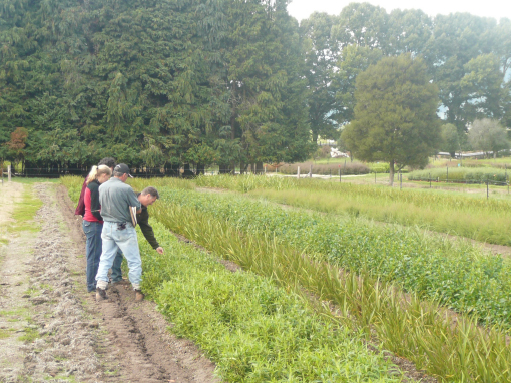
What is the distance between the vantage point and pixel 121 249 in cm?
596

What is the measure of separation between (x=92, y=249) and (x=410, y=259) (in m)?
4.61

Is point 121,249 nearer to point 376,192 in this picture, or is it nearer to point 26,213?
point 26,213

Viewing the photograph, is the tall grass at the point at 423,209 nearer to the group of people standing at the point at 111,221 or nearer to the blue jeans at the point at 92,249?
the group of people standing at the point at 111,221

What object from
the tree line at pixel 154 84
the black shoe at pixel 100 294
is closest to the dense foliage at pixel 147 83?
the tree line at pixel 154 84

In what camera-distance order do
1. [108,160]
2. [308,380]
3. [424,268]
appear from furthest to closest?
1. [108,160]
2. [424,268]
3. [308,380]

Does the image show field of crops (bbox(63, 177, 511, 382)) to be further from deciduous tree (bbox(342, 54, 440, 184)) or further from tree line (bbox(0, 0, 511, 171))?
tree line (bbox(0, 0, 511, 171))

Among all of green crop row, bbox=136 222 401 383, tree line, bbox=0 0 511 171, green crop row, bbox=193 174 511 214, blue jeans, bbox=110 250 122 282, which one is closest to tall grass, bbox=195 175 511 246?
green crop row, bbox=193 174 511 214

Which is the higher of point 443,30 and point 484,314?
point 443,30

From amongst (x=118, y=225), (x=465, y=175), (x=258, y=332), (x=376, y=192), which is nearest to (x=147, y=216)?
(x=118, y=225)

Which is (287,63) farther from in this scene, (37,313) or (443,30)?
(37,313)

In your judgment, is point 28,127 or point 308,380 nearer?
point 308,380

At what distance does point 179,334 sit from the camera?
4.75 m

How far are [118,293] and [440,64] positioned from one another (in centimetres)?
5842

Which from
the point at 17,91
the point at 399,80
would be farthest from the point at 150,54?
the point at 399,80
